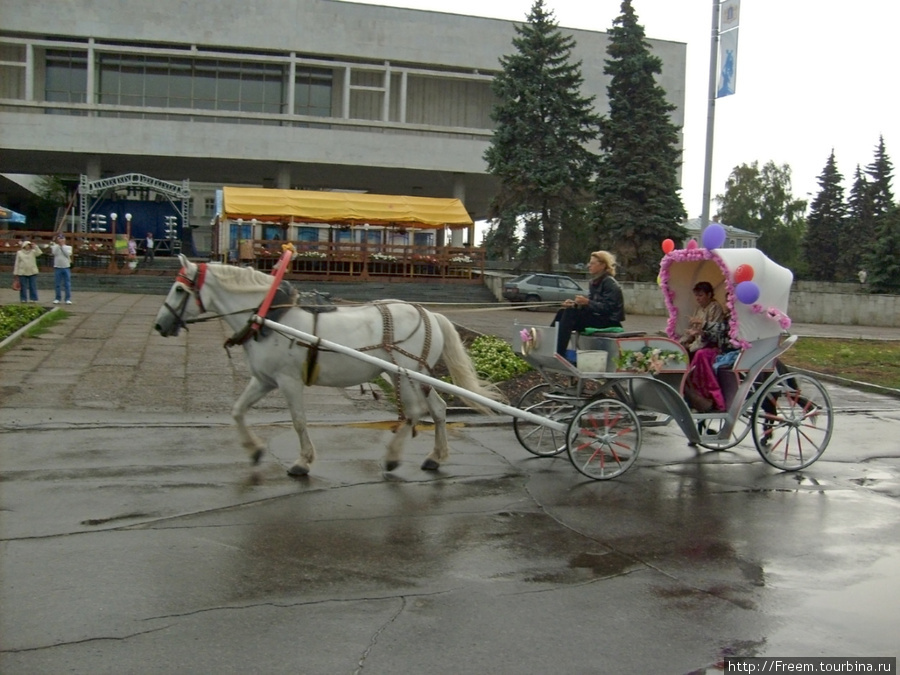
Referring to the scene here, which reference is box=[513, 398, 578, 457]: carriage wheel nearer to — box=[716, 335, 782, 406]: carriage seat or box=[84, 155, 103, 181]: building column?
box=[716, 335, 782, 406]: carriage seat

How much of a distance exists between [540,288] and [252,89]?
77.0 feet

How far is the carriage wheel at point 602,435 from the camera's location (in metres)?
8.34

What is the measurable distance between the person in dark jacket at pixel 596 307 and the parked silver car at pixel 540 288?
24.7m

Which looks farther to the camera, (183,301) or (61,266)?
(61,266)

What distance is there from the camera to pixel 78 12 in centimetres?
4491

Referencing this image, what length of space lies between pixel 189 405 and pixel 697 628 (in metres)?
8.29

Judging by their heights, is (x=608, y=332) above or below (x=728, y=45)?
below

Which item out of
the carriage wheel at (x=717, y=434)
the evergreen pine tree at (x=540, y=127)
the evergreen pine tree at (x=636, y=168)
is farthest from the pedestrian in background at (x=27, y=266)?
the evergreen pine tree at (x=636, y=168)

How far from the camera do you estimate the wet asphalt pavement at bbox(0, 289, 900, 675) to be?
4535 mm

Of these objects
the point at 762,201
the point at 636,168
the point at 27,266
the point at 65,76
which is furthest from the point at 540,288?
the point at 762,201

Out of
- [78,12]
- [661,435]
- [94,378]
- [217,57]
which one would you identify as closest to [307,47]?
[217,57]

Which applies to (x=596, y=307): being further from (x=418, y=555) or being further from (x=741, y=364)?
(x=418, y=555)

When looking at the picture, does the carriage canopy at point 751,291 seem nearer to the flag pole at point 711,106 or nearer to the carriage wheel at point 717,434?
the carriage wheel at point 717,434

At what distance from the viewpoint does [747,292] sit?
27.5 feet
